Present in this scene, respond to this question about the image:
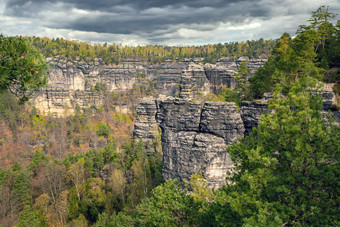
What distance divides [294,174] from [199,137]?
16940 mm

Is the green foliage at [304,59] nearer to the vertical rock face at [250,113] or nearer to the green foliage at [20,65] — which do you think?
the vertical rock face at [250,113]

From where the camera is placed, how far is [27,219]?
25.8m

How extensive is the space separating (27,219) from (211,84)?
64154 mm

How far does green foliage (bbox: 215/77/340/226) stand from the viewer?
7969mm

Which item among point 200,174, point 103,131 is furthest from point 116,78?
point 200,174

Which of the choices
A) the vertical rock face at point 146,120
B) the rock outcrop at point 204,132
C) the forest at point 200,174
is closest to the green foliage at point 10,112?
the forest at point 200,174

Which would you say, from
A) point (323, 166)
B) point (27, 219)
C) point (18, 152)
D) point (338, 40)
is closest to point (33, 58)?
point (323, 166)

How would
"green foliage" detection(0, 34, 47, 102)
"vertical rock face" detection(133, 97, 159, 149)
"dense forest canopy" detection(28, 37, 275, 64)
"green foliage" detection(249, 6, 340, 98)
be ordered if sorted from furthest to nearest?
"dense forest canopy" detection(28, 37, 275, 64)
"vertical rock face" detection(133, 97, 159, 149)
"green foliage" detection(249, 6, 340, 98)
"green foliage" detection(0, 34, 47, 102)

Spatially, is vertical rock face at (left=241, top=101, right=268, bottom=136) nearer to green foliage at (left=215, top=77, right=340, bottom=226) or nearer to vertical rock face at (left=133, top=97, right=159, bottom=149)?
green foliage at (left=215, top=77, right=340, bottom=226)

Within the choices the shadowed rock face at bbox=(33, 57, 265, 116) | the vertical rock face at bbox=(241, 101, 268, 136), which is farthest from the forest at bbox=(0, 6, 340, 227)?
the shadowed rock face at bbox=(33, 57, 265, 116)

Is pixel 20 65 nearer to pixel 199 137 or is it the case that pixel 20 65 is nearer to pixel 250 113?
pixel 199 137

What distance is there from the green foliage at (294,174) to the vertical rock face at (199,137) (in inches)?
590

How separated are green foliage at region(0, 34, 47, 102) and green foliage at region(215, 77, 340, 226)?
26.6ft

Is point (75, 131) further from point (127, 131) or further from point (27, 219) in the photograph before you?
point (27, 219)
